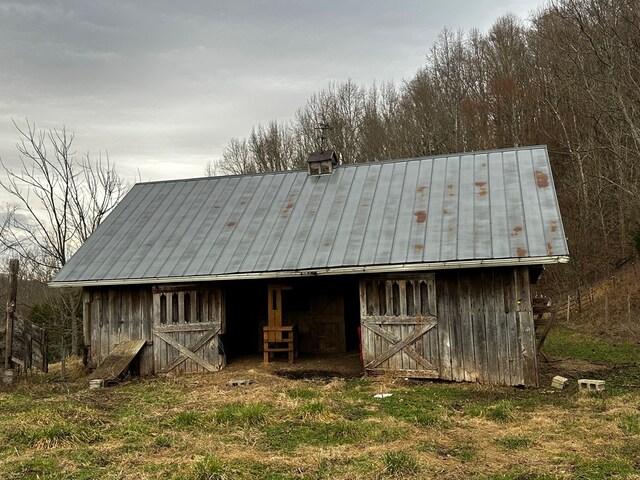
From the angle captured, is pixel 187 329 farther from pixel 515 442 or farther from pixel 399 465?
pixel 515 442

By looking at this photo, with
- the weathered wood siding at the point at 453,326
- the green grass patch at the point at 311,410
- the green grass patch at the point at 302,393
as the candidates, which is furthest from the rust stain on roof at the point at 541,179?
the green grass patch at the point at 311,410

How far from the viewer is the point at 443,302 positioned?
1156 cm

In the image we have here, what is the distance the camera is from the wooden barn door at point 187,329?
13211 millimetres

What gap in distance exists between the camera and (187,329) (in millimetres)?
13312

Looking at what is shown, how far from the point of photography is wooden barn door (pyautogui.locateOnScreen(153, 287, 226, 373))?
13.2 metres

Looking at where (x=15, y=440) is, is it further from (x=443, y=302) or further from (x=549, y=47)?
(x=549, y=47)

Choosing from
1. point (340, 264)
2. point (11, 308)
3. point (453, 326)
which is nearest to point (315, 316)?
point (340, 264)

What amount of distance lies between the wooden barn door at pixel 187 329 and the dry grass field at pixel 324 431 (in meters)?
1.73

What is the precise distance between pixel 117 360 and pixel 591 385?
33.0ft

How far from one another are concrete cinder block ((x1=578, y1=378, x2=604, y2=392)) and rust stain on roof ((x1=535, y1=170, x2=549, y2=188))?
4.69 m

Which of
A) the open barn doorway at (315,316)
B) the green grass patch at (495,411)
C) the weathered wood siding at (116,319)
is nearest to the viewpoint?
the green grass patch at (495,411)

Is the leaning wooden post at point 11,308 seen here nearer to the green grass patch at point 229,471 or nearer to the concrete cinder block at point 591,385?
the green grass patch at point 229,471

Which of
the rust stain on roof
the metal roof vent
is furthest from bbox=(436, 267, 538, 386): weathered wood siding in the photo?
the metal roof vent

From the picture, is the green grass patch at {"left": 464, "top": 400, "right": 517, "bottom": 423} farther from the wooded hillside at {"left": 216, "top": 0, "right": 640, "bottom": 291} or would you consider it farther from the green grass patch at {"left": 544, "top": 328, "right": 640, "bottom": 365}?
the wooded hillside at {"left": 216, "top": 0, "right": 640, "bottom": 291}
